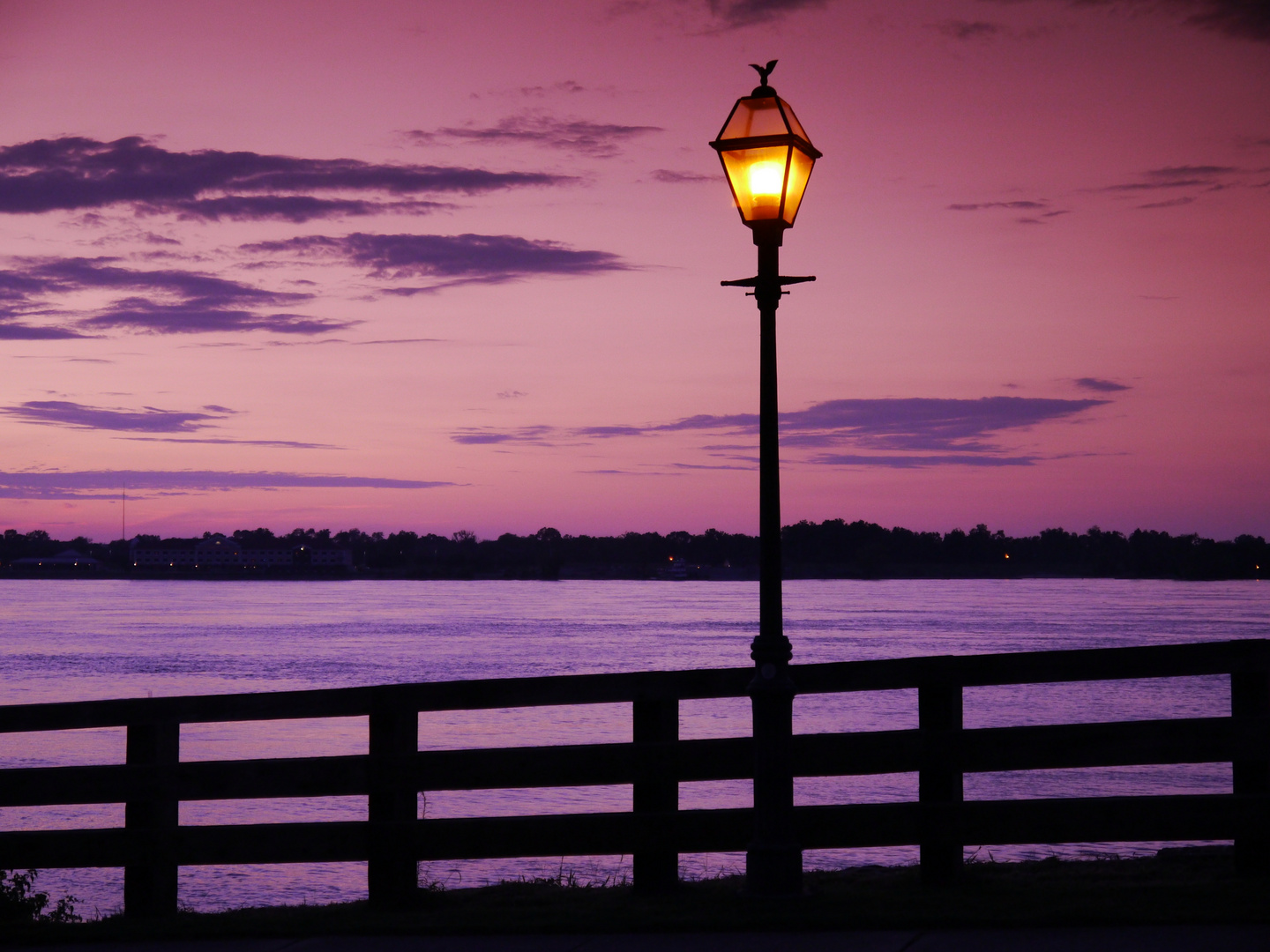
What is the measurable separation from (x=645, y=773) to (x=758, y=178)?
353 cm

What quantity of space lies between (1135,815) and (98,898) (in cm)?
1262

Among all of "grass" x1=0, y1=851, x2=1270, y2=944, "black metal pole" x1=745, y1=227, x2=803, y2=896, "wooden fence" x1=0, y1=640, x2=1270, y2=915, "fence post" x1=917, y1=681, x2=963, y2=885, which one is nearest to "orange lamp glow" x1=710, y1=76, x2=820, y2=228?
"black metal pole" x1=745, y1=227, x2=803, y2=896

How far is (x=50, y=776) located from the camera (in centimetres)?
743

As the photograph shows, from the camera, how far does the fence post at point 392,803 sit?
736cm

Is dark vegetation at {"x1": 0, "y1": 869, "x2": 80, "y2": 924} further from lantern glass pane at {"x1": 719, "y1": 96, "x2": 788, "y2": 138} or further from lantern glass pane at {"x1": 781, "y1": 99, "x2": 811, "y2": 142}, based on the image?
Answer: lantern glass pane at {"x1": 781, "y1": 99, "x2": 811, "y2": 142}

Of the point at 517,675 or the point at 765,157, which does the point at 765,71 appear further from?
the point at 517,675

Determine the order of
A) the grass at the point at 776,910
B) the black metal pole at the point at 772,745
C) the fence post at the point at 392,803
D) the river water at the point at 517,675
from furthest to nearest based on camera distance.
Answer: the river water at the point at 517,675 < the fence post at the point at 392,803 < the black metal pole at the point at 772,745 < the grass at the point at 776,910

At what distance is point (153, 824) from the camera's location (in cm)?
753

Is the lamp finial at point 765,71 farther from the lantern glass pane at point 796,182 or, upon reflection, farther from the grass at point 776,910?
the grass at point 776,910

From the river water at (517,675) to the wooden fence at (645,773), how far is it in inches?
268

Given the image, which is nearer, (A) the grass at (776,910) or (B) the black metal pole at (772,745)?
(A) the grass at (776,910)

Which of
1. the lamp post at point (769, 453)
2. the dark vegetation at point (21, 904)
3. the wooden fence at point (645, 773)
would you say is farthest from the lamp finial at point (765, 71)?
the dark vegetation at point (21, 904)

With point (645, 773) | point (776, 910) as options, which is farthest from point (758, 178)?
point (776, 910)

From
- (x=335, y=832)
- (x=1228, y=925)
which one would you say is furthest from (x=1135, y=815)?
(x=335, y=832)
